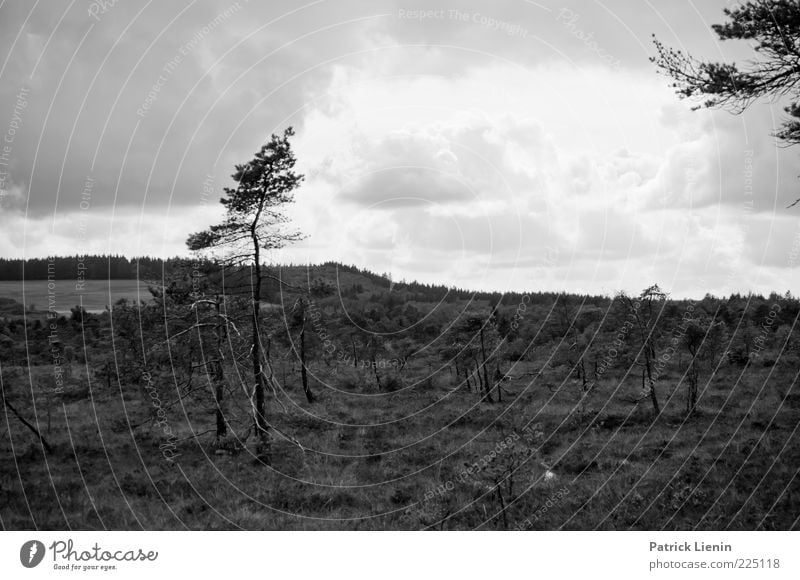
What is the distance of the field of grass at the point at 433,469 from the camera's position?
12.7 meters

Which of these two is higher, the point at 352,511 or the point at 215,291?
the point at 215,291

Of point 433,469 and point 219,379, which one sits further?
point 433,469

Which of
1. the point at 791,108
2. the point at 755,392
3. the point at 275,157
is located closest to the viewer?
the point at 791,108

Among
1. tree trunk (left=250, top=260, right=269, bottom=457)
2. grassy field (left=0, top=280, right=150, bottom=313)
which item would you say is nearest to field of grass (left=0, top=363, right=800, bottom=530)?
tree trunk (left=250, top=260, right=269, bottom=457)

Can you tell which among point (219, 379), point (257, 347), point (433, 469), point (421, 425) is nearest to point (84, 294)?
point (421, 425)

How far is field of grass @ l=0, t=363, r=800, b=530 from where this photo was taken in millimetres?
12680

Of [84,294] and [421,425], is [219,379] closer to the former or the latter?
[421,425]

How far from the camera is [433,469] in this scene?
1817cm

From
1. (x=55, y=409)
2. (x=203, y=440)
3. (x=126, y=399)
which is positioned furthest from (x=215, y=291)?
(x=126, y=399)

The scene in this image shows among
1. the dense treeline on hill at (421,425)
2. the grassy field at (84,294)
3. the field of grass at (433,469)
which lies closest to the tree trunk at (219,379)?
the dense treeline on hill at (421,425)

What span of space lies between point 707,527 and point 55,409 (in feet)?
110

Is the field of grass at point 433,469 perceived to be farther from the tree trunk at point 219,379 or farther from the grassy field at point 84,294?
the grassy field at point 84,294
